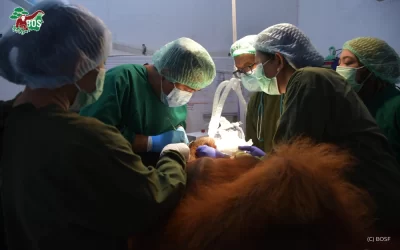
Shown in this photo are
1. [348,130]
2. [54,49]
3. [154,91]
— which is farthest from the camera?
[154,91]

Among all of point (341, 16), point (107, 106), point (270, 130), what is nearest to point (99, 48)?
point (107, 106)

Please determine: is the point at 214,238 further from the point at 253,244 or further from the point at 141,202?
the point at 141,202

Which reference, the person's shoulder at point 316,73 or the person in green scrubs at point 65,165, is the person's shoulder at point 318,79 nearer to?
the person's shoulder at point 316,73

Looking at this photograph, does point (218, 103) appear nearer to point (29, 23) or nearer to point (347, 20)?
point (29, 23)

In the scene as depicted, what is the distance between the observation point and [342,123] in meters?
1.21

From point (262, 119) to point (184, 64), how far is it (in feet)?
2.46

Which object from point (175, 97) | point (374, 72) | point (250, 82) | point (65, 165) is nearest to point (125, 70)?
point (175, 97)

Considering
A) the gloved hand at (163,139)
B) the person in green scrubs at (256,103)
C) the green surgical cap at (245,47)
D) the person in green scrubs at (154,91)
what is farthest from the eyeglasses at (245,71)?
the gloved hand at (163,139)

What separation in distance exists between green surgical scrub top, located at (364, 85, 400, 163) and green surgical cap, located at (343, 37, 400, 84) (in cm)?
10

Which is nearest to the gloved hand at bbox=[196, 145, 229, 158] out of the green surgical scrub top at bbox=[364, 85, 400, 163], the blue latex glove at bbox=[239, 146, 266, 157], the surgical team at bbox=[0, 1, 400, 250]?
A: the surgical team at bbox=[0, 1, 400, 250]

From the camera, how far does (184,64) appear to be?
1.60 metres

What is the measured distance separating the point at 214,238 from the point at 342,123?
769 mm

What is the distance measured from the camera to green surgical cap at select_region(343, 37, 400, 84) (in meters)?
1.75

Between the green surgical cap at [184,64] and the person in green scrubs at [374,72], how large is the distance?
2.90 ft
